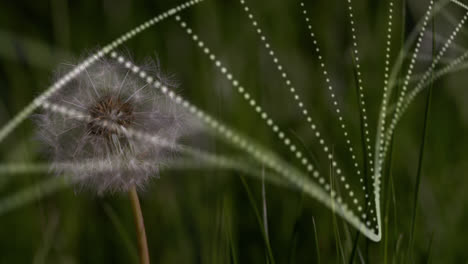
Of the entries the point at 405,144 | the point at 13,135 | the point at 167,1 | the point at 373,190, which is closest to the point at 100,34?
the point at 167,1

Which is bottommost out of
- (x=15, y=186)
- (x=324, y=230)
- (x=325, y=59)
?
(x=324, y=230)

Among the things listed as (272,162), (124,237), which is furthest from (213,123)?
(124,237)

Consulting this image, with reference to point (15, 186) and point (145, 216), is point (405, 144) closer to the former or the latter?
point (145, 216)

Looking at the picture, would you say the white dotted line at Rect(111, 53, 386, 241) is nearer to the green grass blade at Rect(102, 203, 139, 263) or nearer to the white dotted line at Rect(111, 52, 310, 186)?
the white dotted line at Rect(111, 52, 310, 186)

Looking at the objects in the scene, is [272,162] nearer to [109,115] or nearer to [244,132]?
[244,132]

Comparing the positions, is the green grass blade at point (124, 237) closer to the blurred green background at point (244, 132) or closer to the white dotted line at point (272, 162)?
the blurred green background at point (244, 132)

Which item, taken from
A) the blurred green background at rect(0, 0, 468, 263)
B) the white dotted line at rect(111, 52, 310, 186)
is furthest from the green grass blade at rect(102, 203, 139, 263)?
the white dotted line at rect(111, 52, 310, 186)
